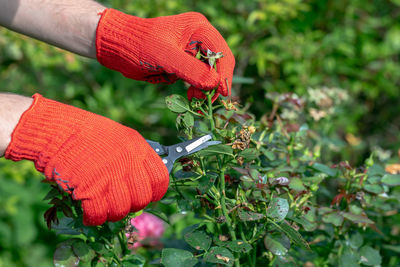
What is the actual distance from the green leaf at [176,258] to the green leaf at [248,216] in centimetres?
17

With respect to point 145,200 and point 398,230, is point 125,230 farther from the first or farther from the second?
point 398,230

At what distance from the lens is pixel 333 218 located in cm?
123

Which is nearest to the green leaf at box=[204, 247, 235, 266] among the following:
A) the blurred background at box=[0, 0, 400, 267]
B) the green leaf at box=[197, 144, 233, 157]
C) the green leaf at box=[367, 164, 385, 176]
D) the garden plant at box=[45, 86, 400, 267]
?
the garden plant at box=[45, 86, 400, 267]

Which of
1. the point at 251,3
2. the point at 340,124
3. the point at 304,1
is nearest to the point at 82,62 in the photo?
the point at 251,3

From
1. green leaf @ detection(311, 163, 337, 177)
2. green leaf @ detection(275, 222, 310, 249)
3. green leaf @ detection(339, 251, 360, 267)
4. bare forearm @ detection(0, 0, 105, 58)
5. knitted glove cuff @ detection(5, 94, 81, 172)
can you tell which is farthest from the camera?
bare forearm @ detection(0, 0, 105, 58)

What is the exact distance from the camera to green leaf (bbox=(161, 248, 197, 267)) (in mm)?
1053

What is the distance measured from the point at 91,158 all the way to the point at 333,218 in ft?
2.25

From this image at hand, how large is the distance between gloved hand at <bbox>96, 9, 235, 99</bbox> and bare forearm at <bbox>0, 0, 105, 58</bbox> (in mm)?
112

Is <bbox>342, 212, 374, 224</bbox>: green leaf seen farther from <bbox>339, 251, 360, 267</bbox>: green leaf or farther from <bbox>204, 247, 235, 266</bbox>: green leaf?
<bbox>204, 247, 235, 266</bbox>: green leaf

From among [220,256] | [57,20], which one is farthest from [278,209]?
[57,20]

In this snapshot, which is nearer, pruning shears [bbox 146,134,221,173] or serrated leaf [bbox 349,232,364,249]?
pruning shears [bbox 146,134,221,173]

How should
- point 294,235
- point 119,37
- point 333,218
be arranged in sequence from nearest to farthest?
point 294,235, point 333,218, point 119,37

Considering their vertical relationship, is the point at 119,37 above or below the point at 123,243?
above

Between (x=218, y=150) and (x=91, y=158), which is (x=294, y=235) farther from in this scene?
(x=91, y=158)
